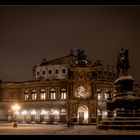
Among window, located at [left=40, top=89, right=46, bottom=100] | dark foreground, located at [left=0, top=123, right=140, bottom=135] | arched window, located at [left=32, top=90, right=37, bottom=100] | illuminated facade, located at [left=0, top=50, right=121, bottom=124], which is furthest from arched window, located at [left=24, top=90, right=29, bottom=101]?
dark foreground, located at [left=0, top=123, right=140, bottom=135]

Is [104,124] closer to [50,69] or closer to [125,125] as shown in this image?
[125,125]

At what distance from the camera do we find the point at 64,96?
75125mm

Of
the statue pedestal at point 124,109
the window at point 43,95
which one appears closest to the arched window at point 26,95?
the window at point 43,95

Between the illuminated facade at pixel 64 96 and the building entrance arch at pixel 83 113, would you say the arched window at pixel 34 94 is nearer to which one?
the illuminated facade at pixel 64 96

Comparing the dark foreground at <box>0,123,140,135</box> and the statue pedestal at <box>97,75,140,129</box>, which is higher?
the statue pedestal at <box>97,75,140,129</box>

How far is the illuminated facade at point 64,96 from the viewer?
7125 centimetres

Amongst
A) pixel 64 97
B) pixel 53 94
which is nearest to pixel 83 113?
pixel 64 97

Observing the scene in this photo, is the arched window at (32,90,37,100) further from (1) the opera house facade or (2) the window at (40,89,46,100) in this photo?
(2) the window at (40,89,46,100)

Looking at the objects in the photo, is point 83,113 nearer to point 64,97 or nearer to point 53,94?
point 64,97

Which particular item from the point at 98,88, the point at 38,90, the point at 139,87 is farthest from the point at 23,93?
the point at 139,87

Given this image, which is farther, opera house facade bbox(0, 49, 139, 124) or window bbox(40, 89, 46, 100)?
window bbox(40, 89, 46, 100)

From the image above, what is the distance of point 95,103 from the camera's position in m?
70.7

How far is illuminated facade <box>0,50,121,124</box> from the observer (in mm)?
71250

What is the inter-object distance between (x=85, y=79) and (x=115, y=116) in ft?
133
